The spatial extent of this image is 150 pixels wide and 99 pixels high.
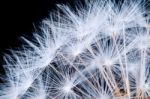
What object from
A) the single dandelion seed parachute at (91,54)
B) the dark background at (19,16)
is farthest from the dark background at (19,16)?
the single dandelion seed parachute at (91,54)

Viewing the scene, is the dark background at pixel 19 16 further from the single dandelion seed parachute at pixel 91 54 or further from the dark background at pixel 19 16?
the single dandelion seed parachute at pixel 91 54

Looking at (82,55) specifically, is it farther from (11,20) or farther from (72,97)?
(11,20)

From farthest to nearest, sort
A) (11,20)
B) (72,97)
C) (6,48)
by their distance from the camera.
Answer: (11,20) → (6,48) → (72,97)

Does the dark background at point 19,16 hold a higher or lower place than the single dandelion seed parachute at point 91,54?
higher

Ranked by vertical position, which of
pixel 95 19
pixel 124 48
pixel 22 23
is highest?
pixel 22 23

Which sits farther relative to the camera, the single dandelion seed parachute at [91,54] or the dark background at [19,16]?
the dark background at [19,16]

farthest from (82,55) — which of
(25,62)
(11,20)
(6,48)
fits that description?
(11,20)

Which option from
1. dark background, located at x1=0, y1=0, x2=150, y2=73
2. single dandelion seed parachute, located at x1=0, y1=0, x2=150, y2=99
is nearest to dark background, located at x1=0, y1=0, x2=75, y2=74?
dark background, located at x1=0, y1=0, x2=150, y2=73

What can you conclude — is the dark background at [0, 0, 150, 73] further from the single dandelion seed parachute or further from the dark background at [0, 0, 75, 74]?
the single dandelion seed parachute
